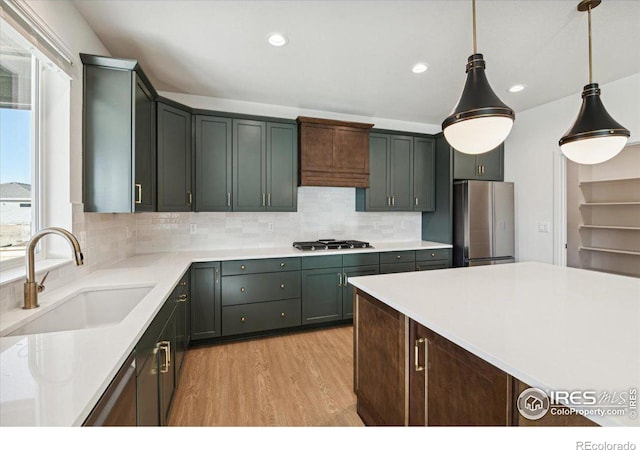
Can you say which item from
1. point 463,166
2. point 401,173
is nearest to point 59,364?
point 401,173

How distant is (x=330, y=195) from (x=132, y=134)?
7.71 feet

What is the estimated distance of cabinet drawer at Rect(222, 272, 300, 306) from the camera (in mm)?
2939

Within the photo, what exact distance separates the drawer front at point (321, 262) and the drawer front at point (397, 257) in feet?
1.87

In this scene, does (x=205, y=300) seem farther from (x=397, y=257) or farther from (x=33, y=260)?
(x=397, y=257)

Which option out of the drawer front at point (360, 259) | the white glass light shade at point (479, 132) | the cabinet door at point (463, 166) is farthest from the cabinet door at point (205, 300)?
the cabinet door at point (463, 166)

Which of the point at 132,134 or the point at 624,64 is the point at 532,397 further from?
the point at 624,64

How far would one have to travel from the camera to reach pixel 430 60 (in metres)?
2.57

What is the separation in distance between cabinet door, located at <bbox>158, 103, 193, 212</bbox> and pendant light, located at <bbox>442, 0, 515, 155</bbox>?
2.44 m

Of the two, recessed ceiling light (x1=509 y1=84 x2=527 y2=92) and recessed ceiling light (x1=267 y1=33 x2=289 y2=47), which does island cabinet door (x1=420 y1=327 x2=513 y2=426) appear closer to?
recessed ceiling light (x1=267 y1=33 x2=289 y2=47)

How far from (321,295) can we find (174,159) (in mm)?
2080

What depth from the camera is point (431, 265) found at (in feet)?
12.4

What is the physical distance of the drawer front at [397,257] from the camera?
3531 millimetres

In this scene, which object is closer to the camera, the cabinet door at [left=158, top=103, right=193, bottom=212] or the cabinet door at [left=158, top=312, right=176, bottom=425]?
the cabinet door at [left=158, top=312, right=176, bottom=425]

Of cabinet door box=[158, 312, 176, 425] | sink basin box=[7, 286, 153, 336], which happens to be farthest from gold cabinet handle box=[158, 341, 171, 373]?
sink basin box=[7, 286, 153, 336]
